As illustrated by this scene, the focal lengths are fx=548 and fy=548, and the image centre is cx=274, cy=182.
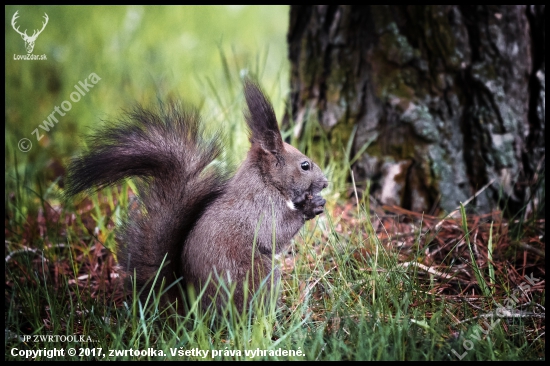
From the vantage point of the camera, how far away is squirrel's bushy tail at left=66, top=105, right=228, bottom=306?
201 centimetres

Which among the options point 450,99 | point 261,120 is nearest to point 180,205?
point 261,120

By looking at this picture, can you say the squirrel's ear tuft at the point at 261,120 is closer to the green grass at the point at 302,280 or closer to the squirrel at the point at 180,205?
the squirrel at the point at 180,205

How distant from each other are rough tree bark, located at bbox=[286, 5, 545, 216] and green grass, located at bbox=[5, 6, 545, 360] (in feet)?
0.75

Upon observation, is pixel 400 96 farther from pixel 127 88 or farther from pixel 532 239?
pixel 127 88

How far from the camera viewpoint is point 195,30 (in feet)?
17.4

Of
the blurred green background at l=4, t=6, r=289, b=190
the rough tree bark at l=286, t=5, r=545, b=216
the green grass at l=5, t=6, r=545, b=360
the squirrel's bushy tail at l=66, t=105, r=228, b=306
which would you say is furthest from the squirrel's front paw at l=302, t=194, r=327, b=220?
the blurred green background at l=4, t=6, r=289, b=190

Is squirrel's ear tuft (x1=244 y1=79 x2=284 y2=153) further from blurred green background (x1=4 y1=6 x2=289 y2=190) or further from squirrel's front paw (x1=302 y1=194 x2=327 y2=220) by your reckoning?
blurred green background (x1=4 y1=6 x2=289 y2=190)

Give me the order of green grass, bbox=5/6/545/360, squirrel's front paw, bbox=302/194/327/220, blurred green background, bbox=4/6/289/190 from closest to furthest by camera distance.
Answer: green grass, bbox=5/6/545/360 → squirrel's front paw, bbox=302/194/327/220 → blurred green background, bbox=4/6/289/190

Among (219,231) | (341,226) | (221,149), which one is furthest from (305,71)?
(219,231)

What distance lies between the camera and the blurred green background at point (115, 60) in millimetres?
4090

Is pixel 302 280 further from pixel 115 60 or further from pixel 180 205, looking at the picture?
pixel 115 60

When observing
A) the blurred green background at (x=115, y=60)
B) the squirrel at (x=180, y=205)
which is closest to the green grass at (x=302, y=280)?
the blurred green background at (x=115, y=60)

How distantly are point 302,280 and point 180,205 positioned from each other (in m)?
0.58
